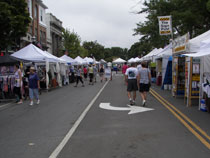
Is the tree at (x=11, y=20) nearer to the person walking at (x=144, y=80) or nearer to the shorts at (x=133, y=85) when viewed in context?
the shorts at (x=133, y=85)

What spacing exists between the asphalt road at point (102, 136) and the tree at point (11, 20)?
851cm

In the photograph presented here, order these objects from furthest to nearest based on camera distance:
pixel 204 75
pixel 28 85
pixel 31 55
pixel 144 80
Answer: pixel 31 55
pixel 28 85
pixel 144 80
pixel 204 75

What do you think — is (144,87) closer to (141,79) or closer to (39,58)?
(141,79)

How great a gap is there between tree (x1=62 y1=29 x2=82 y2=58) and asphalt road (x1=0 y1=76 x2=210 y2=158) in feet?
143

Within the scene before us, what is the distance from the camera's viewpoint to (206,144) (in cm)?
536

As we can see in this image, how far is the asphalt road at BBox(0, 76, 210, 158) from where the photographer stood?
489cm

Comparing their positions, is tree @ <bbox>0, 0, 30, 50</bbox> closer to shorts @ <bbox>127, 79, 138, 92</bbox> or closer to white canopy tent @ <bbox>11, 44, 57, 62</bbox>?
white canopy tent @ <bbox>11, 44, 57, 62</bbox>

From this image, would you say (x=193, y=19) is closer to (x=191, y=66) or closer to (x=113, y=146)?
(x=191, y=66)

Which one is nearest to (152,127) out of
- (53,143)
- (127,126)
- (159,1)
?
(127,126)

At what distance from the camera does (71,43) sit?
5294 cm

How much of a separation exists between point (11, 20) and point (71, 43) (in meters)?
37.4

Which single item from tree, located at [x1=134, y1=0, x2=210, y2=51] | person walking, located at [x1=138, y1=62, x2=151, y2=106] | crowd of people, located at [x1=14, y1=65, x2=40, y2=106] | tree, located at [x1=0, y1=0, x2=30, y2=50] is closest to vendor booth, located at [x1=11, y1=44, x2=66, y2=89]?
tree, located at [x1=0, y1=0, x2=30, y2=50]

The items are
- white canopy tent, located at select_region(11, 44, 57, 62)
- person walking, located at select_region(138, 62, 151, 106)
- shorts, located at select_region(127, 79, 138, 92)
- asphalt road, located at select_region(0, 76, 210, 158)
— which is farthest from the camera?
white canopy tent, located at select_region(11, 44, 57, 62)

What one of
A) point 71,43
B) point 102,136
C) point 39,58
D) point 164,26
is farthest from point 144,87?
point 71,43
